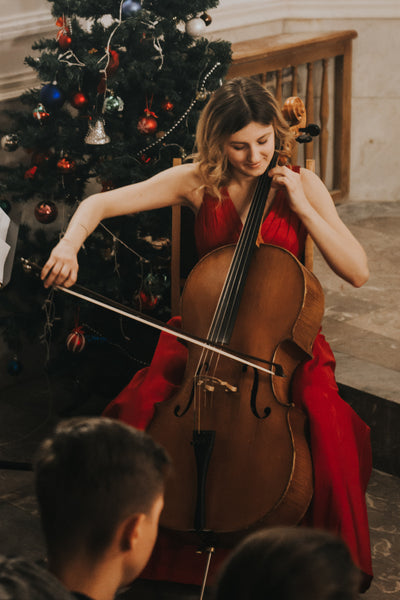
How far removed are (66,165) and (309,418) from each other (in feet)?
3.71

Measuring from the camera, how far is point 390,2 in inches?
163

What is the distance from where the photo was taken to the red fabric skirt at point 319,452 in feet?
6.31

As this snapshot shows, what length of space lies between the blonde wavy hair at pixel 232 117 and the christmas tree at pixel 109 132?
17.0 inches

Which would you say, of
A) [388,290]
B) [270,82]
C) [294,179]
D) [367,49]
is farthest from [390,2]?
[294,179]

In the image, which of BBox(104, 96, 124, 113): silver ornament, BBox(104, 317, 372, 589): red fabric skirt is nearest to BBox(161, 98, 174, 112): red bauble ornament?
BBox(104, 96, 124, 113): silver ornament

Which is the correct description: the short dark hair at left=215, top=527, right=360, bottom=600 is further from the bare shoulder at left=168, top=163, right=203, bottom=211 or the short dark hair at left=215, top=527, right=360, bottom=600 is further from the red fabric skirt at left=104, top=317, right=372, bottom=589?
the bare shoulder at left=168, top=163, right=203, bottom=211

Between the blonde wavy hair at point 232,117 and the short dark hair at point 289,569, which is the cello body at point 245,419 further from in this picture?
the short dark hair at point 289,569

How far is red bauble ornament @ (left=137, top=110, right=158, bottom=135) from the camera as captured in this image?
2.56 metres

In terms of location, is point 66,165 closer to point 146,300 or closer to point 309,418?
point 146,300

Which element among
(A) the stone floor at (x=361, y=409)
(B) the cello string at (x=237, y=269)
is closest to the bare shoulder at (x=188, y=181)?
(B) the cello string at (x=237, y=269)

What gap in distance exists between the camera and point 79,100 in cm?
253

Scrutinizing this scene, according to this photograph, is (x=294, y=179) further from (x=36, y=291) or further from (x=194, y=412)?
(x=36, y=291)

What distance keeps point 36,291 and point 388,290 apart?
141 centimetres

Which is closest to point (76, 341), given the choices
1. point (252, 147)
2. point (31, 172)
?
point (31, 172)
